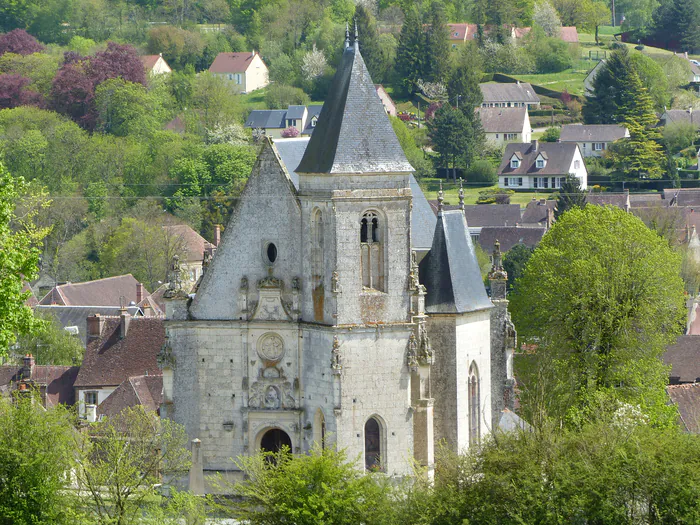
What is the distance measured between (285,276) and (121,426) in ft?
45.1

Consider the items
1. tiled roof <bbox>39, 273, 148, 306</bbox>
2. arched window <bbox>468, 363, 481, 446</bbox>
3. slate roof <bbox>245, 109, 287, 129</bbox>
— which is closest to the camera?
arched window <bbox>468, 363, 481, 446</bbox>

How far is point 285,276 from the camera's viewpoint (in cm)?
6506

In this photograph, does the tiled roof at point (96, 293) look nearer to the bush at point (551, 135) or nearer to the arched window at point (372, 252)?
the arched window at point (372, 252)

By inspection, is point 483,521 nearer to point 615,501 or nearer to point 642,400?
point 615,501

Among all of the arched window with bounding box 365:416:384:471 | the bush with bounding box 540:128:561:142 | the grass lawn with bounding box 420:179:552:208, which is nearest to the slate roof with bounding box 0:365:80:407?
the arched window with bounding box 365:416:384:471

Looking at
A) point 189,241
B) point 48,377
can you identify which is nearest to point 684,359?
point 48,377

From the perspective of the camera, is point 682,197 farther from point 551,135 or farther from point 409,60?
point 409,60

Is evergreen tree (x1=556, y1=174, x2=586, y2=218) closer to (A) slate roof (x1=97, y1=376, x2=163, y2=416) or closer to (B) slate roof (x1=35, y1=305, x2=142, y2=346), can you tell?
(B) slate roof (x1=35, y1=305, x2=142, y2=346)

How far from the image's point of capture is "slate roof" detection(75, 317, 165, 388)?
89.9 metres

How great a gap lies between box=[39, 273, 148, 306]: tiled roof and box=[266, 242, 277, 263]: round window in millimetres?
46078

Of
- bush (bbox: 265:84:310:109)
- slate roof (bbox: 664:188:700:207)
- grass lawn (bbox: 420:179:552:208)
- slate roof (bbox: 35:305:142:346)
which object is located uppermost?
bush (bbox: 265:84:310:109)

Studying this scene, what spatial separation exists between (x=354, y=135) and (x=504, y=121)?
362ft

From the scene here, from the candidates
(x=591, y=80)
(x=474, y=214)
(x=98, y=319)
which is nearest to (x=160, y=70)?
(x=591, y=80)

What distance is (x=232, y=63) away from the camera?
197 metres
